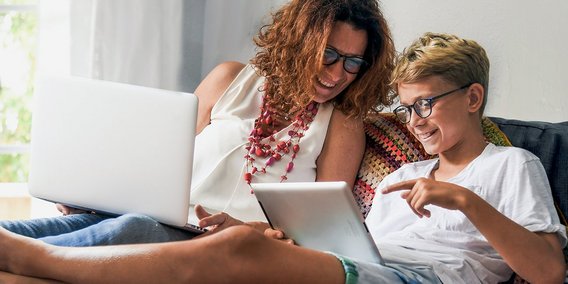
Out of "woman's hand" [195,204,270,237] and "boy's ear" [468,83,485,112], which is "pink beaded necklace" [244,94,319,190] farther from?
"boy's ear" [468,83,485,112]

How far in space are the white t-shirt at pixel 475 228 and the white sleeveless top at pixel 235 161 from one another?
0.37m

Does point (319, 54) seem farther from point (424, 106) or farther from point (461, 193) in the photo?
point (461, 193)

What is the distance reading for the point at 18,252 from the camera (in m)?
1.59

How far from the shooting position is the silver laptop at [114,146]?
180cm

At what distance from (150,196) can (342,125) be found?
2.22ft

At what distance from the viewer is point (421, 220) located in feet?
6.48

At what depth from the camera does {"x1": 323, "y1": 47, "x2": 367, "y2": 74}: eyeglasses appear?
226 centimetres

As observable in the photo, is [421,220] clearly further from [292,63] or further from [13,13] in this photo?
[13,13]

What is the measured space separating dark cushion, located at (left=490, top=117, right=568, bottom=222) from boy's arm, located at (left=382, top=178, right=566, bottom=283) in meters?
0.30

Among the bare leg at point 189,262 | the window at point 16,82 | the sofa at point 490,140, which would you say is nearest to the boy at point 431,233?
the bare leg at point 189,262

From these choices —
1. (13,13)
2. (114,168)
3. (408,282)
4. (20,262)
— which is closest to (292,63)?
(114,168)

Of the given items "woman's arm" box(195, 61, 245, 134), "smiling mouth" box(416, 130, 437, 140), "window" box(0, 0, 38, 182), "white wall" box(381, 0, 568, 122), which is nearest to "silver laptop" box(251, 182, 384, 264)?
"smiling mouth" box(416, 130, 437, 140)

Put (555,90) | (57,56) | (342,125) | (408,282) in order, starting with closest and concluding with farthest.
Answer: (408,282) → (342,125) → (555,90) → (57,56)

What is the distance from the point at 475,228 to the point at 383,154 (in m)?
0.46
